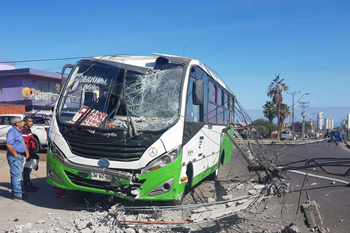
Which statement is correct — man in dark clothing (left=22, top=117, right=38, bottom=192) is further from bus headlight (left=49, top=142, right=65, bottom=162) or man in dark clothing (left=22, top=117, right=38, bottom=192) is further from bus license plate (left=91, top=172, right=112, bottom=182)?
bus license plate (left=91, top=172, right=112, bottom=182)

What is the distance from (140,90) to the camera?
7000mm

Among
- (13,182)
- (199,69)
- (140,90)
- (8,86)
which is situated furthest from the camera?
(8,86)

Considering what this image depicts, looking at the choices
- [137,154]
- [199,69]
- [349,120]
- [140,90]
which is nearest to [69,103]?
[140,90]

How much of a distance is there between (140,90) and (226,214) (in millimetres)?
2946

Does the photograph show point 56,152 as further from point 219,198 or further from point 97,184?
point 219,198

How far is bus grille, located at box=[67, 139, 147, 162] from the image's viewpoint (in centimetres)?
636

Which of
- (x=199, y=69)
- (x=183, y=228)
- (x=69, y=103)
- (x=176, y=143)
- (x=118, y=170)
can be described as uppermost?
(x=199, y=69)

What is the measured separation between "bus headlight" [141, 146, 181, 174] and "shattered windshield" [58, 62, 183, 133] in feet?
1.77

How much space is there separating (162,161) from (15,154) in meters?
3.31

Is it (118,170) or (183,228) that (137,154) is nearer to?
(118,170)

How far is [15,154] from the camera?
291 inches

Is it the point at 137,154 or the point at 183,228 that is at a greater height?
the point at 137,154

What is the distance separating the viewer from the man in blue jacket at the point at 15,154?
739 cm

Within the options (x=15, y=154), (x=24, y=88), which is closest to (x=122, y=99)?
(x=15, y=154)
